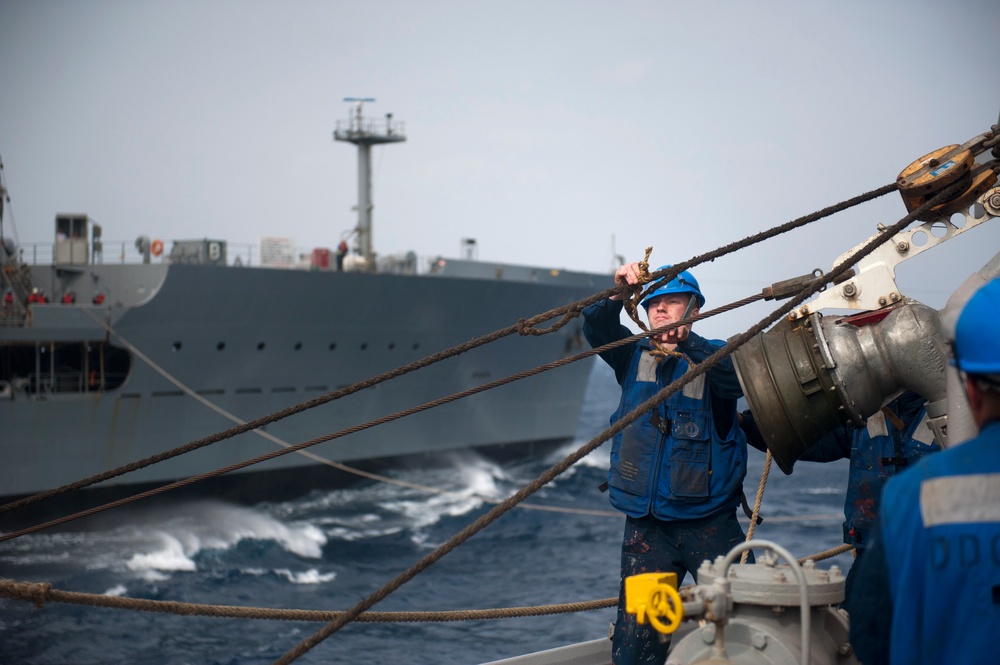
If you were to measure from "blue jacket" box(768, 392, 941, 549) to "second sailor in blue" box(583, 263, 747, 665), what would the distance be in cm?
34

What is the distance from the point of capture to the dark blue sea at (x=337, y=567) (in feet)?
30.9

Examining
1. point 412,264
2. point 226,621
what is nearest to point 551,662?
point 226,621

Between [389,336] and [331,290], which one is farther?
[389,336]

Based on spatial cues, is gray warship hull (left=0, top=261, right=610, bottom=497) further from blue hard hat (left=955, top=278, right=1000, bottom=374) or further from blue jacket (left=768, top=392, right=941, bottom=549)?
blue hard hat (left=955, top=278, right=1000, bottom=374)

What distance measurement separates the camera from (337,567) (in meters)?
13.5

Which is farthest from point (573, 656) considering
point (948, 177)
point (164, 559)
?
point (164, 559)

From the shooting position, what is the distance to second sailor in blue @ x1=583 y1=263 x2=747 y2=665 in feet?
10.6

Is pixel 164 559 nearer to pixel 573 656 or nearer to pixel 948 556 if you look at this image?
pixel 573 656

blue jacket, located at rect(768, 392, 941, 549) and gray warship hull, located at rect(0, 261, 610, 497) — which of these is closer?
blue jacket, located at rect(768, 392, 941, 549)

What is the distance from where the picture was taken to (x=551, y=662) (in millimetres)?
3582

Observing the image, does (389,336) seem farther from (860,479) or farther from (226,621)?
(860,479)

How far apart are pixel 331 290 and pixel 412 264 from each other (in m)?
2.26

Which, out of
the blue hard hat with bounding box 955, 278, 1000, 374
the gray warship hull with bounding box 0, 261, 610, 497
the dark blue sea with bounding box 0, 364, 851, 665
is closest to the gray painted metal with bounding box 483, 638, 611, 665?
the blue hard hat with bounding box 955, 278, 1000, 374

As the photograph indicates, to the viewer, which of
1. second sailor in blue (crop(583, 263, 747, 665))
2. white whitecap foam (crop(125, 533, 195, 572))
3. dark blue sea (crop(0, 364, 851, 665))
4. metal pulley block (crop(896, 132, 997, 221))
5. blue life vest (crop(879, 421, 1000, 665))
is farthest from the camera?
white whitecap foam (crop(125, 533, 195, 572))
